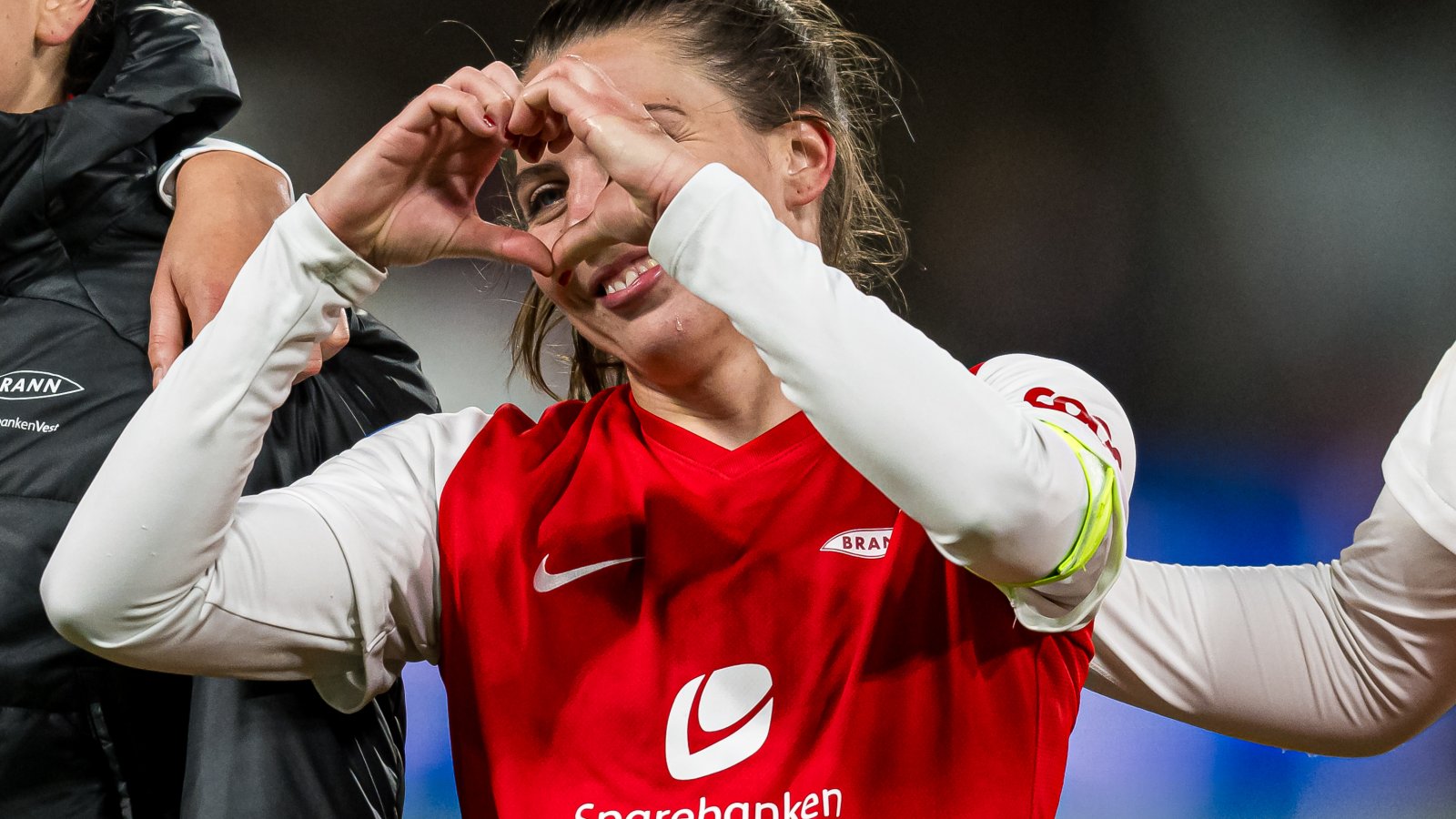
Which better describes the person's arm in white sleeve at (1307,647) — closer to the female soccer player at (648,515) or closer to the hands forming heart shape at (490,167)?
the female soccer player at (648,515)

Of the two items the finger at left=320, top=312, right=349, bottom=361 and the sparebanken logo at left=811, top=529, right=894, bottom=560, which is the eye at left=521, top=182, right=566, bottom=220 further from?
the sparebanken logo at left=811, top=529, right=894, bottom=560

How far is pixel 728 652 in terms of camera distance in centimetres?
87

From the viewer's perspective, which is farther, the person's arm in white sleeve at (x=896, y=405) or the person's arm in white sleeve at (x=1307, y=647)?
the person's arm in white sleeve at (x=1307, y=647)

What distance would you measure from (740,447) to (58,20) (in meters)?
0.64

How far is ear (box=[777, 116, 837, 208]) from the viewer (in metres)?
1.08

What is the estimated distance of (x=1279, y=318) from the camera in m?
2.20

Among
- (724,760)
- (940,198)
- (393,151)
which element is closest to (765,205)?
(393,151)

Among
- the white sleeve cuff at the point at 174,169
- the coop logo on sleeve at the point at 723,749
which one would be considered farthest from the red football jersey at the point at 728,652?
the white sleeve cuff at the point at 174,169

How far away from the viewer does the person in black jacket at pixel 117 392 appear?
891 millimetres

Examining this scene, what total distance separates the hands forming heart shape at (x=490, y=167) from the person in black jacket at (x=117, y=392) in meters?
0.20

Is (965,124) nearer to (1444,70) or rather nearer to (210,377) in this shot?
(1444,70)

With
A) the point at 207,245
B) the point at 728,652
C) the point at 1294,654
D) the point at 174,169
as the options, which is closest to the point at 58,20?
the point at 174,169

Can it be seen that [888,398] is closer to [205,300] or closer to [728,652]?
[728,652]

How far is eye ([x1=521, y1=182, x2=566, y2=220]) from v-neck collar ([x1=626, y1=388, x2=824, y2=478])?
187 mm
